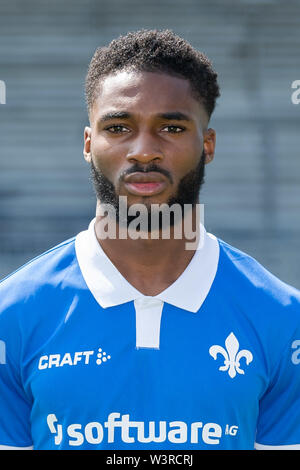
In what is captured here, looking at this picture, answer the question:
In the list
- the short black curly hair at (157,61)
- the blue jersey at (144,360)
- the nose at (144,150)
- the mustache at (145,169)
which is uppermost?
the short black curly hair at (157,61)

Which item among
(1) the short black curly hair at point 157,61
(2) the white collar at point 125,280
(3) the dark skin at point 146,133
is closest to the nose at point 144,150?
(3) the dark skin at point 146,133

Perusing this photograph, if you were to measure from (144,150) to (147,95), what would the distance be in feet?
0.45

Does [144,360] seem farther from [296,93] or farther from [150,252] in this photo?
[296,93]

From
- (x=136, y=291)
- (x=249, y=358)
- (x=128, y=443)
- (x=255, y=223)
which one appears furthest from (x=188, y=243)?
(x=255, y=223)

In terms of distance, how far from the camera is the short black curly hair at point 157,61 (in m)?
2.24

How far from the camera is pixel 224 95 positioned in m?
→ 5.34

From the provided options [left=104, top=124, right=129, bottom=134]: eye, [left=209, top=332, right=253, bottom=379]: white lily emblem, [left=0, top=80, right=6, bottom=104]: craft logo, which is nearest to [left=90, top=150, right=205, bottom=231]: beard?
[left=104, top=124, right=129, bottom=134]: eye

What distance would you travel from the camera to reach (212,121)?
5352 millimetres

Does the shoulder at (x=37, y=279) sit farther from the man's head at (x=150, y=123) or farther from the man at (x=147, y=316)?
the man's head at (x=150, y=123)

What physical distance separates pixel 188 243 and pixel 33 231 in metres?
3.07

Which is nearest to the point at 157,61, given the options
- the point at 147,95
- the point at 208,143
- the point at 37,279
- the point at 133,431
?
the point at 147,95

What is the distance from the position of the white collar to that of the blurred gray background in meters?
2.97
